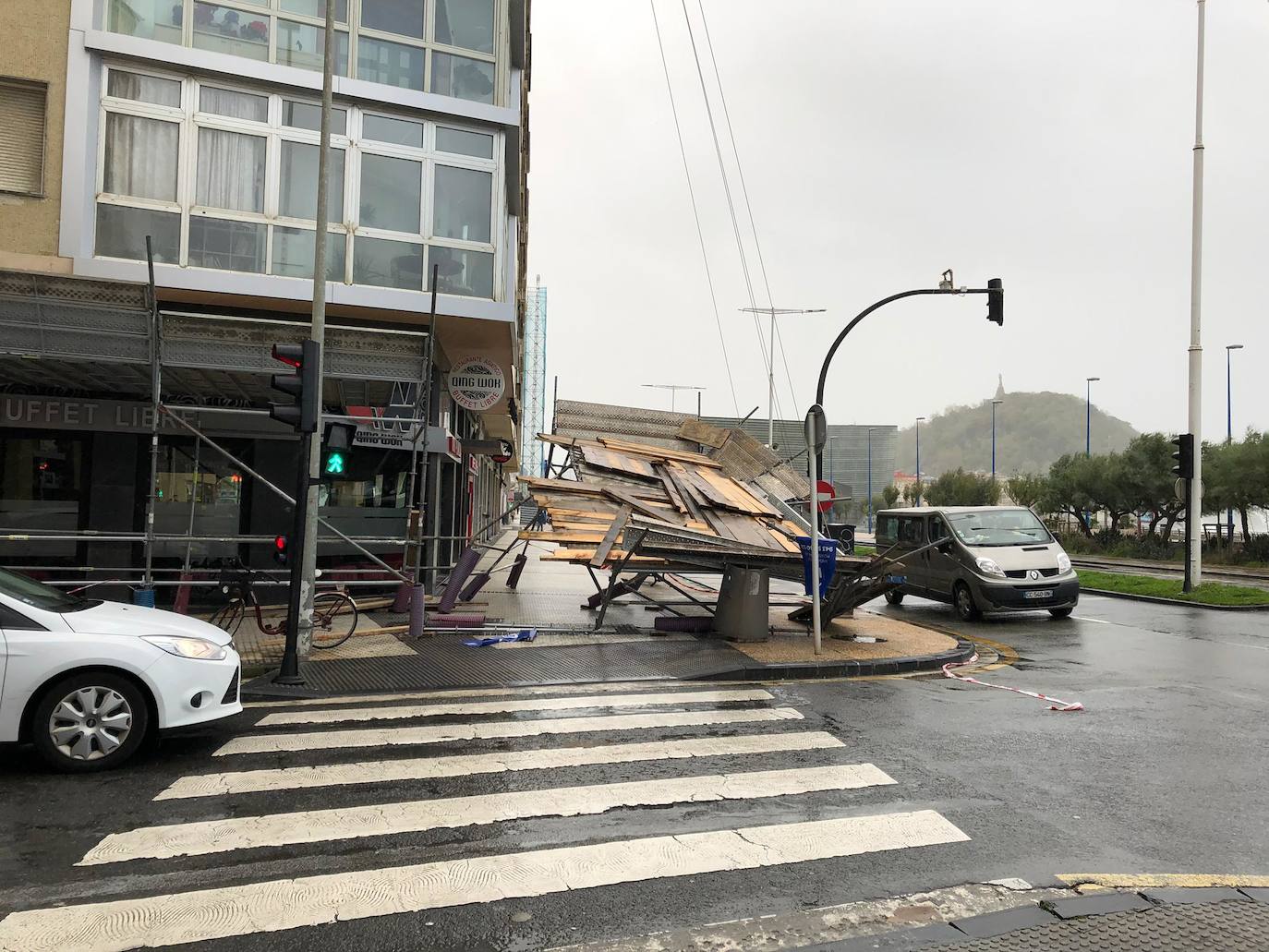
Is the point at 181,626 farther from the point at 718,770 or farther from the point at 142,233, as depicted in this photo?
the point at 142,233

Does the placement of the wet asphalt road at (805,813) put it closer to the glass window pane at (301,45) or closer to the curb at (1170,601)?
the curb at (1170,601)

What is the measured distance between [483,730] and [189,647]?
222cm

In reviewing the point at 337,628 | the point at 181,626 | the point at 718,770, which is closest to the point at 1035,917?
the point at 718,770

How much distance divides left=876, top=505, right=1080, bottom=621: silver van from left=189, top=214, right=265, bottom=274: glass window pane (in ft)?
35.1

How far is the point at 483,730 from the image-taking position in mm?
6898

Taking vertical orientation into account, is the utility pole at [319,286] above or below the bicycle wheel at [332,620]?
above

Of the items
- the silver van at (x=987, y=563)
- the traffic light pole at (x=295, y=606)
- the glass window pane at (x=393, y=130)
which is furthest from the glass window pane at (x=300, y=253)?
the silver van at (x=987, y=563)

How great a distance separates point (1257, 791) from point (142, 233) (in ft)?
46.4

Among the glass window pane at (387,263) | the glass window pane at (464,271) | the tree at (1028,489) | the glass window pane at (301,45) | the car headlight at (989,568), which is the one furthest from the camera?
the tree at (1028,489)

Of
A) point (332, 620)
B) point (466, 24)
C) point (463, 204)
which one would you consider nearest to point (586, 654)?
point (332, 620)

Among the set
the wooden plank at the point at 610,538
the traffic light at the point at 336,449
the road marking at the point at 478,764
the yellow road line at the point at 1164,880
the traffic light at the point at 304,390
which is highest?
the traffic light at the point at 304,390

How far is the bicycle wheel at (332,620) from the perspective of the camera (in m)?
10.8

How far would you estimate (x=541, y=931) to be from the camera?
361cm

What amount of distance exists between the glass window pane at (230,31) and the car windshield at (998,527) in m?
14.0
